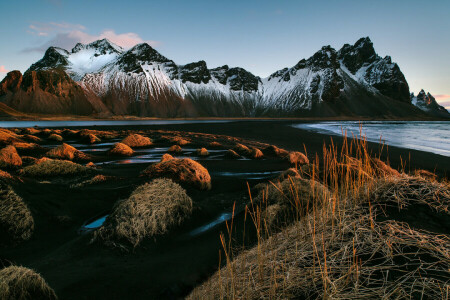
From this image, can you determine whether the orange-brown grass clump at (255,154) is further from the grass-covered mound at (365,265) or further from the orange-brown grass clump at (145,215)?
the grass-covered mound at (365,265)

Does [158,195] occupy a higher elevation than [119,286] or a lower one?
higher

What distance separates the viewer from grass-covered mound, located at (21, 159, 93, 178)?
772cm

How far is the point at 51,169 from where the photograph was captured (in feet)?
26.2

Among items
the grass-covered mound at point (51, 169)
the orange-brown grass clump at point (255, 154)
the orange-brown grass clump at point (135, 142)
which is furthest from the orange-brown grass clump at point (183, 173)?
the orange-brown grass clump at point (135, 142)

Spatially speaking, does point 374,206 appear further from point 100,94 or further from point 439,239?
point 100,94

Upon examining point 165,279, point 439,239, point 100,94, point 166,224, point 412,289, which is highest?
point 100,94

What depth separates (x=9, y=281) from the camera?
246cm

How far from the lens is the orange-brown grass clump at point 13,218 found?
4096 millimetres

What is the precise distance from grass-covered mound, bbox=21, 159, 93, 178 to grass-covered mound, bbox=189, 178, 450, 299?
7.34m

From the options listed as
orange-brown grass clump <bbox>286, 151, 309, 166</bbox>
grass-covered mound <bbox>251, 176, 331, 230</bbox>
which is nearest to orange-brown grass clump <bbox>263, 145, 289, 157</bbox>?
orange-brown grass clump <bbox>286, 151, 309, 166</bbox>

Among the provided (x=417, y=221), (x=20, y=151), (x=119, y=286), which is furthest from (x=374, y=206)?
(x=20, y=151)

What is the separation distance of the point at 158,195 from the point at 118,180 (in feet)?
11.1

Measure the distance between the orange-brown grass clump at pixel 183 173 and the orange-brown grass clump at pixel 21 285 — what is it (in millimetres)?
4424

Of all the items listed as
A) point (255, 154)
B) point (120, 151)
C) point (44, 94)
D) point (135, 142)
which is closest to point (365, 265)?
point (255, 154)
